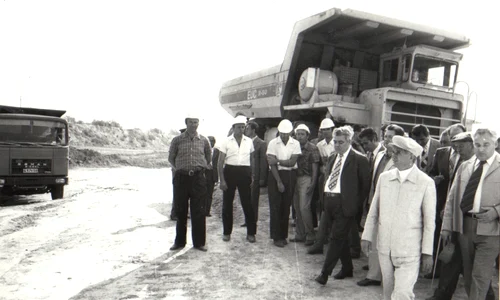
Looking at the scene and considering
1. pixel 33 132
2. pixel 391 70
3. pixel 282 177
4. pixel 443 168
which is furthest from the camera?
pixel 33 132

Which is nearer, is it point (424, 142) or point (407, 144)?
point (407, 144)

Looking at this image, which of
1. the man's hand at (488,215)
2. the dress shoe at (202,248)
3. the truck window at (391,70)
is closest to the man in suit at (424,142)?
the man's hand at (488,215)

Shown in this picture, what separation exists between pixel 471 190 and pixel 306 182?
9.98 ft

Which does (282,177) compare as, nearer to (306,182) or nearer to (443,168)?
(306,182)

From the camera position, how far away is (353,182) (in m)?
4.73

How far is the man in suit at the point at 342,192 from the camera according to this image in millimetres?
4660

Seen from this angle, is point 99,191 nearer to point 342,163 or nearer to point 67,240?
point 67,240

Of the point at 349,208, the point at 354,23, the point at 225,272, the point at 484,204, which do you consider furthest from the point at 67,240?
the point at 354,23

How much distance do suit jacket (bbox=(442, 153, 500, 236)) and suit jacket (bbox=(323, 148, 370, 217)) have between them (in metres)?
0.97

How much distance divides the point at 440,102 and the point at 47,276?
7.40 meters

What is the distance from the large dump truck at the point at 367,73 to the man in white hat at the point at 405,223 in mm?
4568

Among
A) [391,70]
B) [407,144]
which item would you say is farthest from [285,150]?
[391,70]

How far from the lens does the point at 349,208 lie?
4.65 m

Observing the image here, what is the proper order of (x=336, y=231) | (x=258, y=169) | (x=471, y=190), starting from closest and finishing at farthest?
(x=471, y=190) → (x=336, y=231) → (x=258, y=169)
